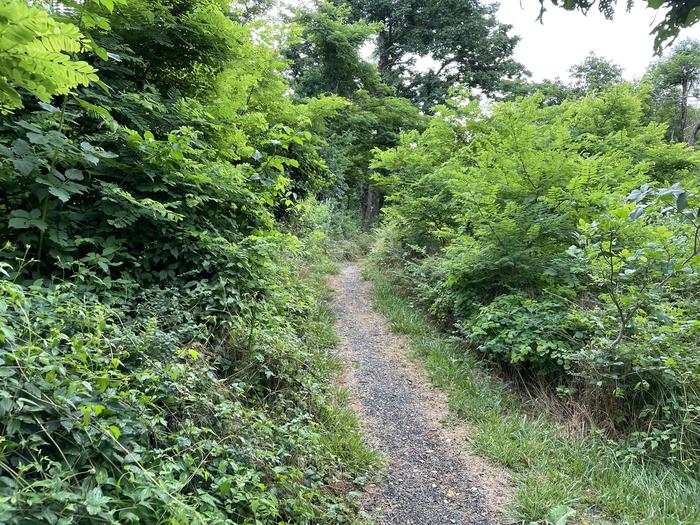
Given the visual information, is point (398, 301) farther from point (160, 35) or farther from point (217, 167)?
point (160, 35)

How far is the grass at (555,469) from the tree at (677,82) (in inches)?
879

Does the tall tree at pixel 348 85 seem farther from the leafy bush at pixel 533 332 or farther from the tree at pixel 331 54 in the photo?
the leafy bush at pixel 533 332

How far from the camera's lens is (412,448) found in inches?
137

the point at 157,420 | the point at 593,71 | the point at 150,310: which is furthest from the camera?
the point at 593,71

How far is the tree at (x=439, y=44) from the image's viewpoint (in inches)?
774

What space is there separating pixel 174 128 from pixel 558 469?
15.2 feet

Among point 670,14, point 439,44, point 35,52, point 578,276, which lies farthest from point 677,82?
point 35,52

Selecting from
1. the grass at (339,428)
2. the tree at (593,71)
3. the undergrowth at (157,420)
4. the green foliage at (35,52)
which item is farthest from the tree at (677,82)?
the green foliage at (35,52)

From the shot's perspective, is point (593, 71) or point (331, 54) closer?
point (331, 54)

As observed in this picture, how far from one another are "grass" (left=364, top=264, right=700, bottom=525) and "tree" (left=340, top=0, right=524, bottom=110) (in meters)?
19.2

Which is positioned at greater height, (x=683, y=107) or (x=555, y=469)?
(x=683, y=107)

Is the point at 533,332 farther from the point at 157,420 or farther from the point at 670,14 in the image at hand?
the point at 157,420

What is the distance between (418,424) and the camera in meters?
3.88

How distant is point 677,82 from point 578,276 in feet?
76.2
